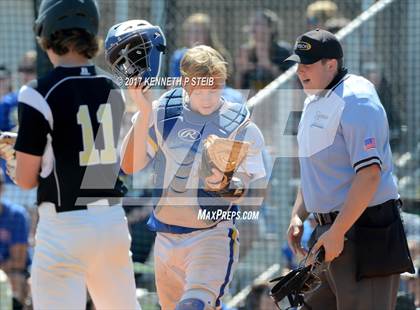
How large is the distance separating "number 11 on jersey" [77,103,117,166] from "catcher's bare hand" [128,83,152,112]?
14 centimetres

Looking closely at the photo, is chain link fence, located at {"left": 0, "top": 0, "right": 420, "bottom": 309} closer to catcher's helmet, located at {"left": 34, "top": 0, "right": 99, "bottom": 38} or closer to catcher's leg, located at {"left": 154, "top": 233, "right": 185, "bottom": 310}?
catcher's leg, located at {"left": 154, "top": 233, "right": 185, "bottom": 310}

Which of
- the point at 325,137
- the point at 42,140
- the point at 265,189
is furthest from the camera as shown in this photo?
the point at 265,189

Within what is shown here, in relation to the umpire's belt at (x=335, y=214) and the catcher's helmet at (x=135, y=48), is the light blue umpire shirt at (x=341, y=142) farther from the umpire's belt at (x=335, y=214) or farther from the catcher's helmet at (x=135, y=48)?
the catcher's helmet at (x=135, y=48)

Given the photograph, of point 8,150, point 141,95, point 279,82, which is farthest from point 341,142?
point 279,82

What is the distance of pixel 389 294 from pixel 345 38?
153 inches

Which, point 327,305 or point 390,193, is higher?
point 390,193

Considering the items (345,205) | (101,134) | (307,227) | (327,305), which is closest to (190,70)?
(101,134)

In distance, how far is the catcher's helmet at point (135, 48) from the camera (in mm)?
5336

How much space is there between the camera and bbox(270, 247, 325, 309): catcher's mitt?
5201 mm

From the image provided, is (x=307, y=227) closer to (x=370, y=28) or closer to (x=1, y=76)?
(x=370, y=28)

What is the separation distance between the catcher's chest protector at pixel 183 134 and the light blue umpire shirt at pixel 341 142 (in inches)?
16.1

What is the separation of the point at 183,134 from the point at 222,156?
24 cm

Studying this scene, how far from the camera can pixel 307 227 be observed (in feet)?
24.4

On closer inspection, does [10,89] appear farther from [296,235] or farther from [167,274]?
[296,235]
